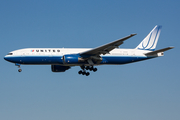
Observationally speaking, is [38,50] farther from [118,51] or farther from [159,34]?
[159,34]

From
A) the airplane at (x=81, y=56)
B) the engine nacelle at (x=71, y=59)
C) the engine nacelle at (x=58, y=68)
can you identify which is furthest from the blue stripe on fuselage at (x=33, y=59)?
the engine nacelle at (x=58, y=68)

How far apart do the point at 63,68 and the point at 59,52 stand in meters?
6.30

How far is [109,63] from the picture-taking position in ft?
171

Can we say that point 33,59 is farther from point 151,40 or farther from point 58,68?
point 151,40

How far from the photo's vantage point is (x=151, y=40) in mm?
58031

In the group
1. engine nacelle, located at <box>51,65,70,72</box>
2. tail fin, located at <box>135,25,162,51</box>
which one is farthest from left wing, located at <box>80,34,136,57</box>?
tail fin, located at <box>135,25,162,51</box>

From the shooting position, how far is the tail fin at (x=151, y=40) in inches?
2234

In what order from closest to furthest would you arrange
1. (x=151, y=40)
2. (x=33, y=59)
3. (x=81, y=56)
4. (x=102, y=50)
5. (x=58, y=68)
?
(x=102, y=50)
(x=33, y=59)
(x=81, y=56)
(x=58, y=68)
(x=151, y=40)

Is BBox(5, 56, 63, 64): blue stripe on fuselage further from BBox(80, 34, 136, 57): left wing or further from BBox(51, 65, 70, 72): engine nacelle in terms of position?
BBox(51, 65, 70, 72): engine nacelle

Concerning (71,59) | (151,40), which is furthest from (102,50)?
(151,40)

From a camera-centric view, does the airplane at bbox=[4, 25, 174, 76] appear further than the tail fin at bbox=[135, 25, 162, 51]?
No

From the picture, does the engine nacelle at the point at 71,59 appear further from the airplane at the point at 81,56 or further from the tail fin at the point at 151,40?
the tail fin at the point at 151,40

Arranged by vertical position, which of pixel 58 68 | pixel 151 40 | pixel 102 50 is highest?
pixel 151 40

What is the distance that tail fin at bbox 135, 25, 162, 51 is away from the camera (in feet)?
186
